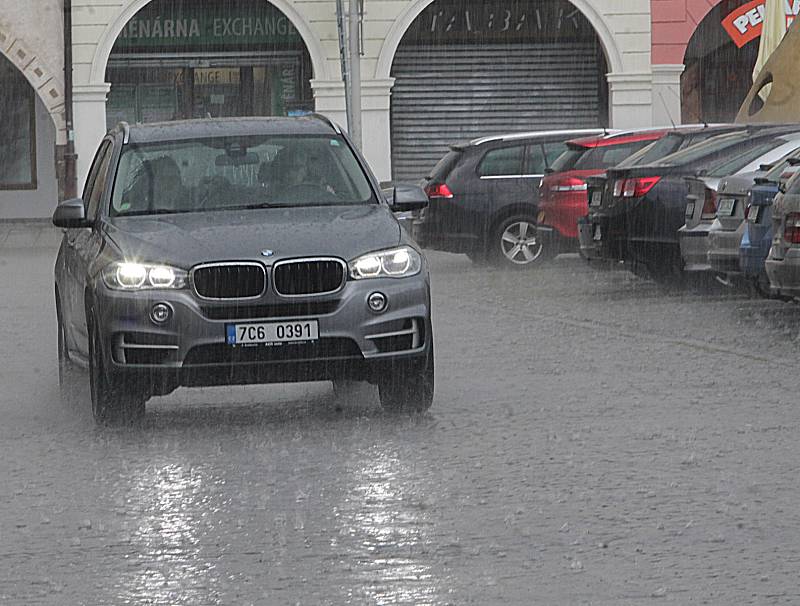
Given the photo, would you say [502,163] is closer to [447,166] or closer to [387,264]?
[447,166]

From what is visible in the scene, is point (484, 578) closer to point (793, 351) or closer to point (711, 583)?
point (711, 583)

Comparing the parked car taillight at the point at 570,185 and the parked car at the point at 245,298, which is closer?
the parked car at the point at 245,298

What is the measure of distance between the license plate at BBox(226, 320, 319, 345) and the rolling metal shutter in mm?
25162

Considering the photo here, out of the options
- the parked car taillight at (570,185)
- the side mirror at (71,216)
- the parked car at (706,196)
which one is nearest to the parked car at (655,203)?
the parked car at (706,196)

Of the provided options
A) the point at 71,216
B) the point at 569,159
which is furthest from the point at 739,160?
the point at 71,216

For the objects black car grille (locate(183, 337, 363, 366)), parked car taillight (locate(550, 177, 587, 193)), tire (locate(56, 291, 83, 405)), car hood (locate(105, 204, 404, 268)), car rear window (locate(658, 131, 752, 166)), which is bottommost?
tire (locate(56, 291, 83, 405))

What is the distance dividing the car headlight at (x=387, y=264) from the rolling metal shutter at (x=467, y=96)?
24.8 metres

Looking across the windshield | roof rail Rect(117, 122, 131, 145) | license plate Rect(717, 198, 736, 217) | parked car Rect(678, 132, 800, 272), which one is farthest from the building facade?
the windshield

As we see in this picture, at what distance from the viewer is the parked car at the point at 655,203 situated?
18.1 meters

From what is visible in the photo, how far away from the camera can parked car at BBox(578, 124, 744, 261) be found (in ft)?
61.4

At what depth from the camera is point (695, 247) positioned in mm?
17344

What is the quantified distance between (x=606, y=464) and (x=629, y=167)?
1006 cm

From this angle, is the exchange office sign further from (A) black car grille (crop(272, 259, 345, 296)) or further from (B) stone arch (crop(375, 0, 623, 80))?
(A) black car grille (crop(272, 259, 345, 296))

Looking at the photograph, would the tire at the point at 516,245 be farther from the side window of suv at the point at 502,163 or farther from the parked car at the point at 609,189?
the parked car at the point at 609,189
